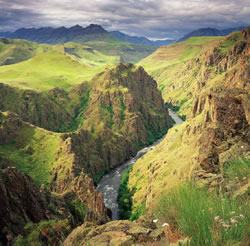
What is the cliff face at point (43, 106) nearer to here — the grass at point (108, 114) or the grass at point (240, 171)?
the grass at point (108, 114)

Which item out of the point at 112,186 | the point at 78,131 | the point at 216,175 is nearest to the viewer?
the point at 216,175

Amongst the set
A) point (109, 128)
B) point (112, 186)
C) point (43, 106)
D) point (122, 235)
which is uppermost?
point (122, 235)

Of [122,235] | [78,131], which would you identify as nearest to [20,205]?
[122,235]

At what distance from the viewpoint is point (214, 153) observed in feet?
63.9

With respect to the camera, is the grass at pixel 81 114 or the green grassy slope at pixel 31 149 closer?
the green grassy slope at pixel 31 149

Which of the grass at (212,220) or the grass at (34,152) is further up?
the grass at (212,220)

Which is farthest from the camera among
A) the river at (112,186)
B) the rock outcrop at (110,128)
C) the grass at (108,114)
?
the grass at (108,114)

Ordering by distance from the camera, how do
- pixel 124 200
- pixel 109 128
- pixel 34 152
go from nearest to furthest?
pixel 124 200 < pixel 34 152 < pixel 109 128

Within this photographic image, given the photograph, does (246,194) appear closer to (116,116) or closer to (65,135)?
(65,135)

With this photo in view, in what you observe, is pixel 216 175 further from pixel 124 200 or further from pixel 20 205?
pixel 124 200

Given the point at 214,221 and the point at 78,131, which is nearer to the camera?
the point at 214,221

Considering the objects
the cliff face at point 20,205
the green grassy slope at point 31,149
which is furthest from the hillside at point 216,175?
the green grassy slope at point 31,149

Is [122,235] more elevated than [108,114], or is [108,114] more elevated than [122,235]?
[122,235]

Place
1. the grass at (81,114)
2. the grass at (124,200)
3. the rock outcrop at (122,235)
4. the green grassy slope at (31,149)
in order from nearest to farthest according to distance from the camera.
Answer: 1. the rock outcrop at (122,235)
2. the grass at (124,200)
3. the green grassy slope at (31,149)
4. the grass at (81,114)
